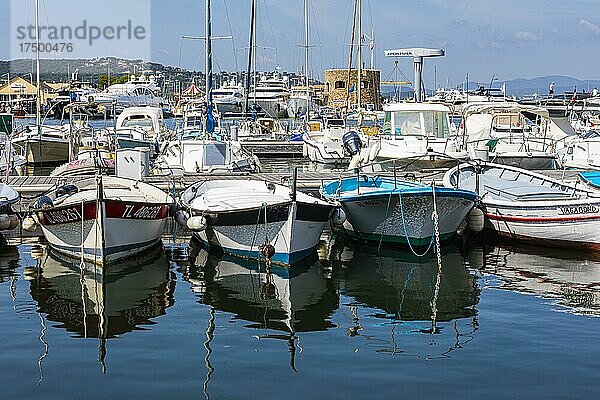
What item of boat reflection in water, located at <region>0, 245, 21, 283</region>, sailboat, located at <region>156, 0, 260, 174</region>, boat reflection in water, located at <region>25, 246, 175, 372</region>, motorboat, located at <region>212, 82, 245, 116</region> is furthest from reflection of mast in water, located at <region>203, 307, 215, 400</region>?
motorboat, located at <region>212, 82, 245, 116</region>

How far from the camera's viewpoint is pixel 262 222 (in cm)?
1467

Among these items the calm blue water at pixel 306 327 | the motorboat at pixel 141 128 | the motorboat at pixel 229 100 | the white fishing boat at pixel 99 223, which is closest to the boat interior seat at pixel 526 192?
the calm blue water at pixel 306 327

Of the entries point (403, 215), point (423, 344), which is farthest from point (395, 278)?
point (423, 344)

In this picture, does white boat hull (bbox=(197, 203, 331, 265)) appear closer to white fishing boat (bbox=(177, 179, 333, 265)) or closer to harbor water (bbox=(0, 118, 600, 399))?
white fishing boat (bbox=(177, 179, 333, 265))

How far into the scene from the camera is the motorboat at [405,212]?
52.2 ft

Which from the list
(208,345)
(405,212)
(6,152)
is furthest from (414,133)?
(208,345)

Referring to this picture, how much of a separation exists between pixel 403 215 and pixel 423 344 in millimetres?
5599

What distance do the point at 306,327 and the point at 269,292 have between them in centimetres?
198

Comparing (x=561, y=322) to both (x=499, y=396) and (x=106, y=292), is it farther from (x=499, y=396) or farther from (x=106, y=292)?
(x=106, y=292)

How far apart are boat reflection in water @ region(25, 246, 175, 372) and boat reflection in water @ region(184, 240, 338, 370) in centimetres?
66

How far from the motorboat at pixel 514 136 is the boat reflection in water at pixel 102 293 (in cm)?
1186

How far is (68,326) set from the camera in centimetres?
1145

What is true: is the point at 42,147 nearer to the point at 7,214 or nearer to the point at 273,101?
the point at 7,214

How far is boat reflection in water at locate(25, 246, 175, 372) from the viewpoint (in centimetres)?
1157
